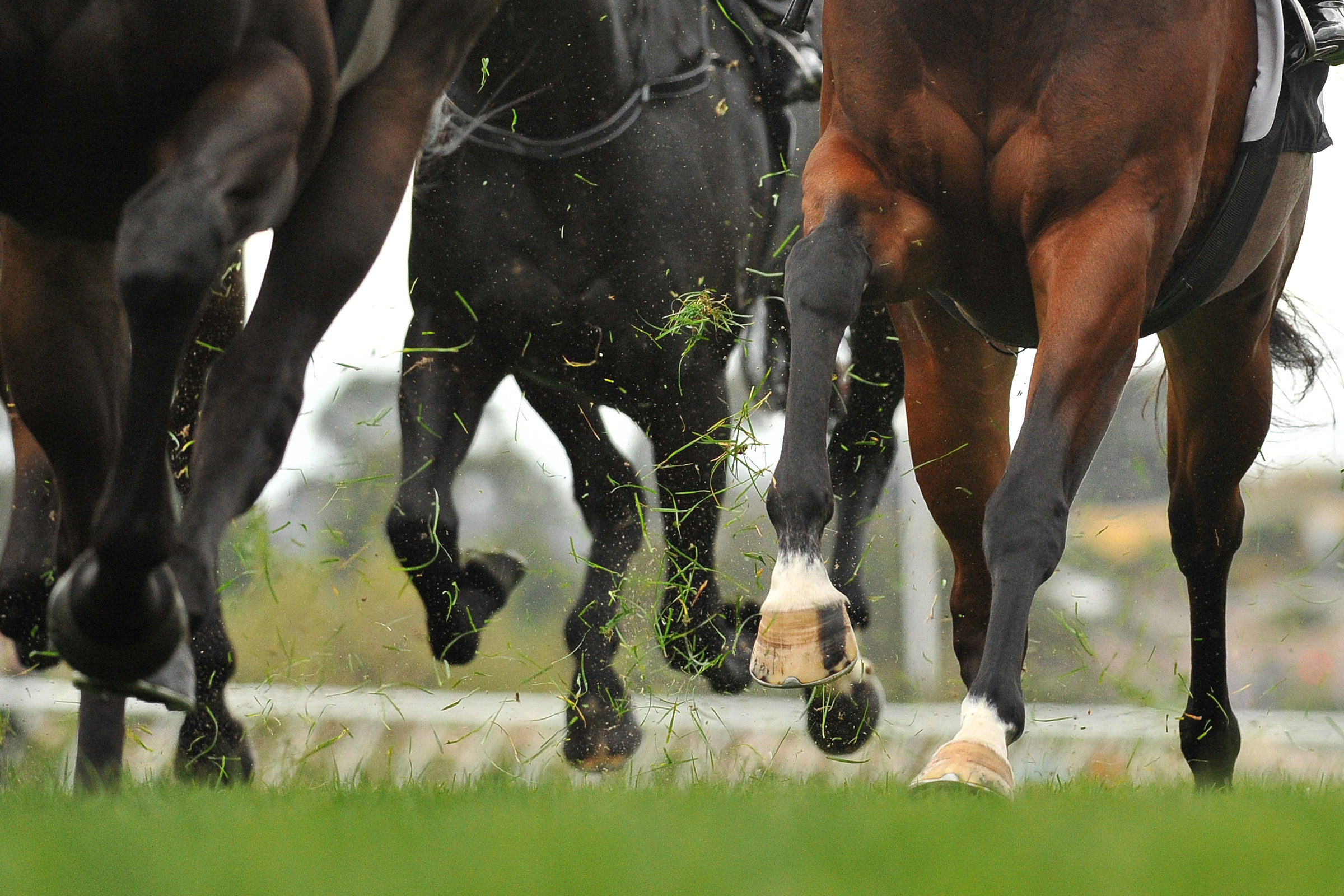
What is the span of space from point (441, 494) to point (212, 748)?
1.00 m

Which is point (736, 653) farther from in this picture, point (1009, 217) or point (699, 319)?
point (1009, 217)

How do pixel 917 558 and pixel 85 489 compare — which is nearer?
pixel 85 489

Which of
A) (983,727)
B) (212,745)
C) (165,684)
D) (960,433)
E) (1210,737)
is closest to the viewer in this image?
(165,684)

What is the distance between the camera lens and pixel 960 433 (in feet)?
12.5

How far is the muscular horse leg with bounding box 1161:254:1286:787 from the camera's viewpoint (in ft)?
13.1

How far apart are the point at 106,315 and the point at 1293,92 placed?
2.42 m

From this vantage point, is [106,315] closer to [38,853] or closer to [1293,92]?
[38,853]

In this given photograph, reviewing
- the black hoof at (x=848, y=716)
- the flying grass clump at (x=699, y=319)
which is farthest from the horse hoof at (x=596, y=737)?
the flying grass clump at (x=699, y=319)

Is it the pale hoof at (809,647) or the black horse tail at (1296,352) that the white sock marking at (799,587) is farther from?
the black horse tail at (1296,352)

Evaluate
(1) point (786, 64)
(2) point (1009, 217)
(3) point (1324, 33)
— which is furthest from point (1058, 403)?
(1) point (786, 64)

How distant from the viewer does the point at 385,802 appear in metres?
2.24

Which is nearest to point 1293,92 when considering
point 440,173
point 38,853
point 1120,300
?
point 1120,300

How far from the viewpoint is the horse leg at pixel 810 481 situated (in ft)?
8.95

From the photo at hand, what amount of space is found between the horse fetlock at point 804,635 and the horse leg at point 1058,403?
0.23 meters
